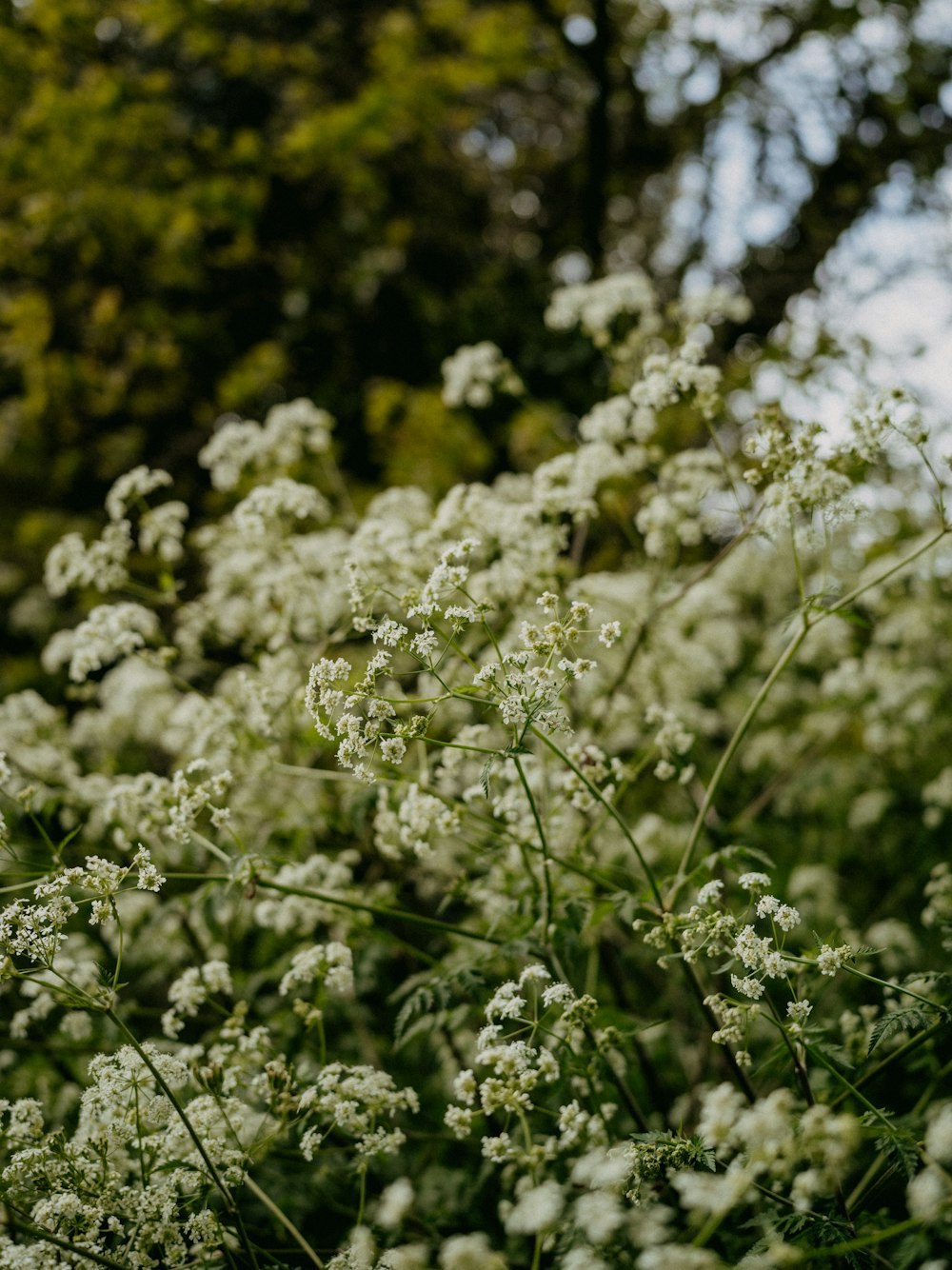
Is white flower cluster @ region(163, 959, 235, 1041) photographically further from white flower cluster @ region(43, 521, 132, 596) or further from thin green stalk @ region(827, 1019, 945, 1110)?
thin green stalk @ region(827, 1019, 945, 1110)

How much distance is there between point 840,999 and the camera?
14.6 feet

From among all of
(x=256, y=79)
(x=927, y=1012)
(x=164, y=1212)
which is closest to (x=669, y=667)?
(x=927, y=1012)

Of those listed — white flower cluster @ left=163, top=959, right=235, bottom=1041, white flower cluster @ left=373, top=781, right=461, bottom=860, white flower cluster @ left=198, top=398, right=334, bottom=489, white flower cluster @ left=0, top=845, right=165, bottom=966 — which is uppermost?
white flower cluster @ left=198, top=398, right=334, bottom=489

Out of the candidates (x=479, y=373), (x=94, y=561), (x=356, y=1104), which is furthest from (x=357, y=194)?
(x=356, y=1104)

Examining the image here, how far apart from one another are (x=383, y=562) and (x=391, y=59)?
724cm

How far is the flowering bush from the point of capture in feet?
7.65

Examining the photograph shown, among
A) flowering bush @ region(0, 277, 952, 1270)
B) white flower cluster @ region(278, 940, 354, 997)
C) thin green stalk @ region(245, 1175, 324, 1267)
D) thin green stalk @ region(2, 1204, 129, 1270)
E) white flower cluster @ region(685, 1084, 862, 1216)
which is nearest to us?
white flower cluster @ region(685, 1084, 862, 1216)

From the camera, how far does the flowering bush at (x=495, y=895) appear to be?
7.65 feet

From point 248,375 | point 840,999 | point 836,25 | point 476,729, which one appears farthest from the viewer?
point 248,375

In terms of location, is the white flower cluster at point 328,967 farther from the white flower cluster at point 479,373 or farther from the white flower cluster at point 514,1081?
the white flower cluster at point 479,373

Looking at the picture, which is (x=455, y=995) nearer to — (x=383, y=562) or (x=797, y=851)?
(x=383, y=562)

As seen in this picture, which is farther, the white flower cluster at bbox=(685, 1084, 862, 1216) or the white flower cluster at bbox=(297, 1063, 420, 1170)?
the white flower cluster at bbox=(297, 1063, 420, 1170)

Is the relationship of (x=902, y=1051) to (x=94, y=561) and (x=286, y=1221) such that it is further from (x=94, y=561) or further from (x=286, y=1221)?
(x=94, y=561)

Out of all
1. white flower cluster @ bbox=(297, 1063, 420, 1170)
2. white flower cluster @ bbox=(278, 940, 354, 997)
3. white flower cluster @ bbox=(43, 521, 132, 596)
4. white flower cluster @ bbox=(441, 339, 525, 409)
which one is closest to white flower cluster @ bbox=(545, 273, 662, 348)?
white flower cluster @ bbox=(441, 339, 525, 409)
